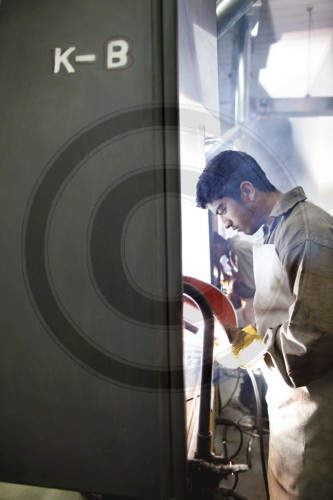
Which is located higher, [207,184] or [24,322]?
[207,184]

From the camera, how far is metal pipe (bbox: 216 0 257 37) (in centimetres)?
146

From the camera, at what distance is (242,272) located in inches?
90.1

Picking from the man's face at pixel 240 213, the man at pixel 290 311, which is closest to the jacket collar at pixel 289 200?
the man at pixel 290 311

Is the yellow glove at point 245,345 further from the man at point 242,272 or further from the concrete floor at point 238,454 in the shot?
the man at point 242,272

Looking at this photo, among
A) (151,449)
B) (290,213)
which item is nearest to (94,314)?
(151,449)

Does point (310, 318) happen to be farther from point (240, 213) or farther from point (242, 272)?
point (242, 272)

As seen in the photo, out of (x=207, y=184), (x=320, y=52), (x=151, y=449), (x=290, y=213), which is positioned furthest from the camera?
(x=320, y=52)

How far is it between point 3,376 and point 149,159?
474mm

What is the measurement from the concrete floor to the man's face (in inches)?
38.7

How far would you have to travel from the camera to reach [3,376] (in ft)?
1.97

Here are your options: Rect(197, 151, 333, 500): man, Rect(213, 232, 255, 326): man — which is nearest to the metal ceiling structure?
Rect(197, 151, 333, 500): man

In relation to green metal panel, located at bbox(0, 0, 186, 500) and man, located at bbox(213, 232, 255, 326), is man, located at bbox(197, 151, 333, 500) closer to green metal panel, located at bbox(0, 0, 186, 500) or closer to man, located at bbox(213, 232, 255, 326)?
green metal panel, located at bbox(0, 0, 186, 500)

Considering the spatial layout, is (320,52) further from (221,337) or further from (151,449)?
(151,449)

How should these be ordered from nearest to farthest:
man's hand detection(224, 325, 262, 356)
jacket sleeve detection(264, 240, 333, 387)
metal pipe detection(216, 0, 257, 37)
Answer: jacket sleeve detection(264, 240, 333, 387) < man's hand detection(224, 325, 262, 356) < metal pipe detection(216, 0, 257, 37)
